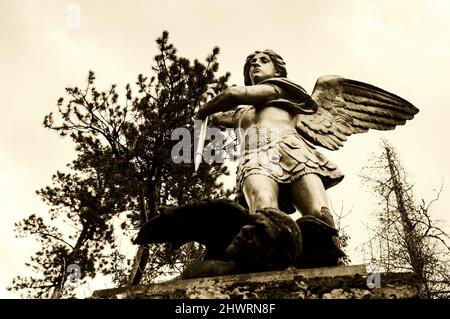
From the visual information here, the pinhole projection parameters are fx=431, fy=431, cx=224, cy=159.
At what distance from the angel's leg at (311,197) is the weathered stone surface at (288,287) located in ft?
2.60

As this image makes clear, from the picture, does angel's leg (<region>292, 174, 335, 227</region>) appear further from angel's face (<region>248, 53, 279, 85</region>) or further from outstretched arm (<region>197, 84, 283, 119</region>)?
angel's face (<region>248, 53, 279, 85</region>)

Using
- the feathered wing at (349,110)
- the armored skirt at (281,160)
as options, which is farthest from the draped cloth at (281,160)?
the feathered wing at (349,110)

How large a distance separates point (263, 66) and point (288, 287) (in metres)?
2.32

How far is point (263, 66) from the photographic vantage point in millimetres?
3730

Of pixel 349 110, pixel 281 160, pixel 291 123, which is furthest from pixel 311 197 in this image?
pixel 349 110

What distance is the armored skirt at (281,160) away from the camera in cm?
289

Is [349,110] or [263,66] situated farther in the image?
[349,110]

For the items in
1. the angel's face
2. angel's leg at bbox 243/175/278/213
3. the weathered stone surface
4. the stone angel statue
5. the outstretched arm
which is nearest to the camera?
the weathered stone surface

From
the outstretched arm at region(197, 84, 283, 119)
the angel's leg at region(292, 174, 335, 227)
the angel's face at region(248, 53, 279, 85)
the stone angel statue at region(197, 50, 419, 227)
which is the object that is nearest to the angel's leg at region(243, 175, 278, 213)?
the stone angel statue at region(197, 50, 419, 227)

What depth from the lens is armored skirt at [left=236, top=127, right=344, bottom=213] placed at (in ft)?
9.47

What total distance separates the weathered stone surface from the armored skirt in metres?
1.01

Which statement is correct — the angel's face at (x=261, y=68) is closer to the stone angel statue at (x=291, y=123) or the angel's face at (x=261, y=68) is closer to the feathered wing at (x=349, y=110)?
the stone angel statue at (x=291, y=123)

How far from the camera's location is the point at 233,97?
309 cm

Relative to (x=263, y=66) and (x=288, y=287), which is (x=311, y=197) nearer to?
(x=288, y=287)
